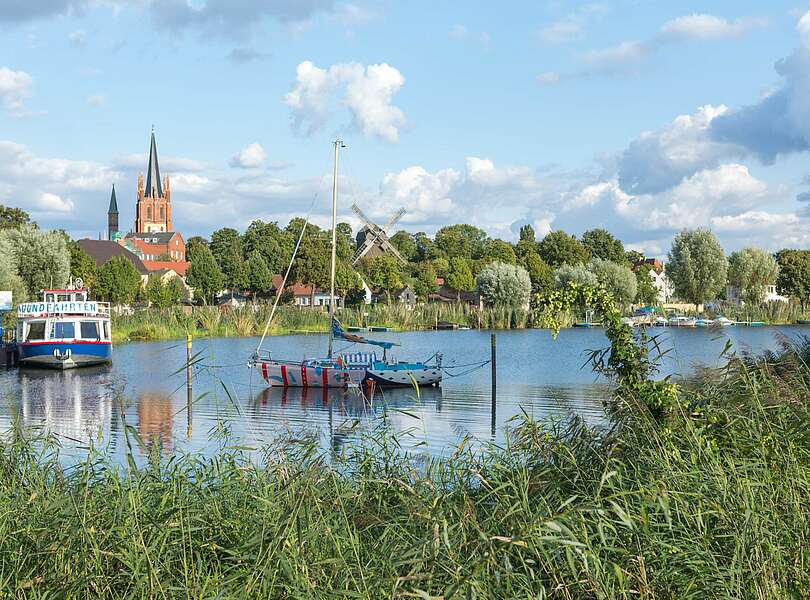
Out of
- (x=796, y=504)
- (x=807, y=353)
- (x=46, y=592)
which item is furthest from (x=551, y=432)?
(x=807, y=353)

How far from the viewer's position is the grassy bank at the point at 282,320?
2226 inches

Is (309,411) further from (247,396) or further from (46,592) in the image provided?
(46,592)

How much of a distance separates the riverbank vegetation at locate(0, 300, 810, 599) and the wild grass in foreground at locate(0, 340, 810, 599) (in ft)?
0.07

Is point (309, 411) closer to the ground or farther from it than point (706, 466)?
closer to the ground

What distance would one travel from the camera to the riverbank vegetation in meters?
5.06

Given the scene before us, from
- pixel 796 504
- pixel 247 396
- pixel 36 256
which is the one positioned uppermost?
pixel 36 256

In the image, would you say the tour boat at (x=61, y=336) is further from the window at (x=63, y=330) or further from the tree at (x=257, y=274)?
the tree at (x=257, y=274)

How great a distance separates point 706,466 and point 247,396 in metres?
22.2

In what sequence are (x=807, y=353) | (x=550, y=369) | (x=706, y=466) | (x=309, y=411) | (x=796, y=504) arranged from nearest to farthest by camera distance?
(x=796, y=504) < (x=706, y=466) < (x=807, y=353) < (x=309, y=411) < (x=550, y=369)

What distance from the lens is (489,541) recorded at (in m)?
4.50

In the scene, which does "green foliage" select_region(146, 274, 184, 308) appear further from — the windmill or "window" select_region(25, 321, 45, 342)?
"window" select_region(25, 321, 45, 342)

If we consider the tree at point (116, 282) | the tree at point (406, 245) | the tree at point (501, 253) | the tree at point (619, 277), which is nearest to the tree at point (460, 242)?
the tree at point (406, 245)

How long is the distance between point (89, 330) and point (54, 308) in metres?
1.78

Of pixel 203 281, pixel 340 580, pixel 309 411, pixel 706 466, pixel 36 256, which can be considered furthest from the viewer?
pixel 203 281
